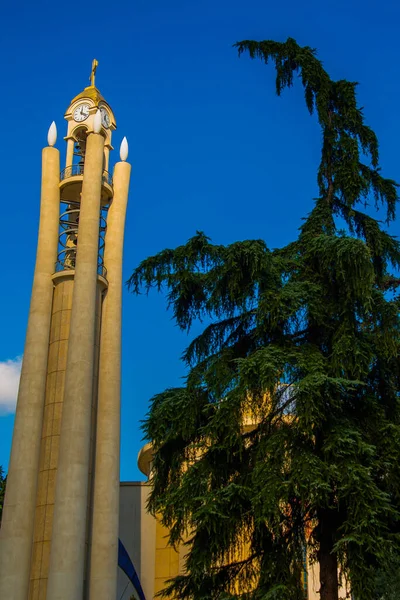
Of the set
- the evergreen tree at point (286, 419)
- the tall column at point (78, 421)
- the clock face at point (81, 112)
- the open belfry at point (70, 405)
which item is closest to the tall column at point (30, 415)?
the open belfry at point (70, 405)

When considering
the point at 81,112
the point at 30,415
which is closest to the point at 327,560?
the point at 30,415

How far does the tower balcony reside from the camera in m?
25.7

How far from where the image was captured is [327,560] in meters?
13.4

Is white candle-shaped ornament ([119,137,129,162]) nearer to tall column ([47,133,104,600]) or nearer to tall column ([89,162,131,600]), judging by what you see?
tall column ([89,162,131,600])

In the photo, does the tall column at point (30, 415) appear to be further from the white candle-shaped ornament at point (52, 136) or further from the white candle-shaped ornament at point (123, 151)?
the white candle-shaped ornament at point (123, 151)

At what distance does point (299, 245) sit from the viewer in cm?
1614

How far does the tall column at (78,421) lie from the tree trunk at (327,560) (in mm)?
8268

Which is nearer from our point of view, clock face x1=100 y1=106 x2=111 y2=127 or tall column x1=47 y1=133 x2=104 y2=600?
tall column x1=47 y1=133 x2=104 y2=600

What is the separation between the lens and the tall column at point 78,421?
19172 mm

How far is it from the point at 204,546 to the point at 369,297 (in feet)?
18.5

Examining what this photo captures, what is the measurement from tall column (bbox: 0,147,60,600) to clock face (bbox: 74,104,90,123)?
2.59 m

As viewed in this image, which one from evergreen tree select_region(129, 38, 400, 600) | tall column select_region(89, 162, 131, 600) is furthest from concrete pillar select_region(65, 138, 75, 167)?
evergreen tree select_region(129, 38, 400, 600)

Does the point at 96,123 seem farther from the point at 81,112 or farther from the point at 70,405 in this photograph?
the point at 70,405

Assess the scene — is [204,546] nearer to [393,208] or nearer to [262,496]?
[262,496]
